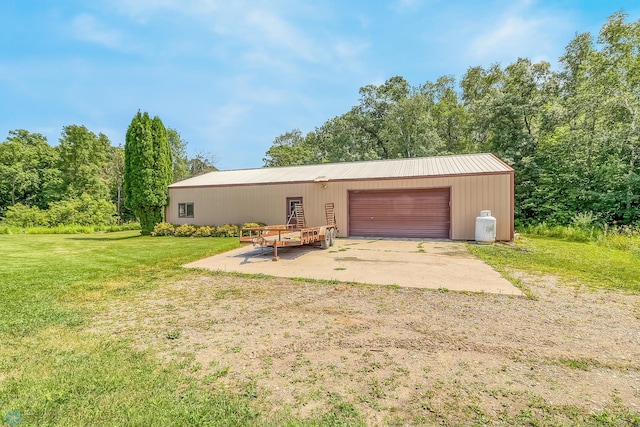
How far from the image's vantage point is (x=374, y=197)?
13.3 m

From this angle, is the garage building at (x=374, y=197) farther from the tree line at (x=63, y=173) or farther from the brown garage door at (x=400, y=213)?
the tree line at (x=63, y=173)

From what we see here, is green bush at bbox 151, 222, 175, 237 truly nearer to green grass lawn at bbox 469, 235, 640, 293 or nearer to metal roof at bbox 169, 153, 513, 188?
metal roof at bbox 169, 153, 513, 188

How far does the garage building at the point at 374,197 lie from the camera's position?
38.0 feet

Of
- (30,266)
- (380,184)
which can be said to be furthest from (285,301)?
(380,184)

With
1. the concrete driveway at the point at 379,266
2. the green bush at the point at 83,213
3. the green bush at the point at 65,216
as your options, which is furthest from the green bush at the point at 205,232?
the green bush at the point at 83,213

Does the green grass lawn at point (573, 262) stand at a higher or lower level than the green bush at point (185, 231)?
lower

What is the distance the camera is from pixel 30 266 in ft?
21.4

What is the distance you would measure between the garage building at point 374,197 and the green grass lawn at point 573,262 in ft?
7.98

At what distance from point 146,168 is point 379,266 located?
14092mm

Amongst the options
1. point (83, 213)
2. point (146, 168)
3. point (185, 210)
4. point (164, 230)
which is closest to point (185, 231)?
point (164, 230)

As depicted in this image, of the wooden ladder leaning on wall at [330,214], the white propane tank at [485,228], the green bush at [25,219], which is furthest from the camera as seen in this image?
the green bush at [25,219]

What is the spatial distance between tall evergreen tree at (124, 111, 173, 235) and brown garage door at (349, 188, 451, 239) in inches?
421

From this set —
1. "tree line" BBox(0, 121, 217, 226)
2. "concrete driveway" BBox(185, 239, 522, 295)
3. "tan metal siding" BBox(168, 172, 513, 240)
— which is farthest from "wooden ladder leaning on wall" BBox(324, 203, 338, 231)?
"tree line" BBox(0, 121, 217, 226)

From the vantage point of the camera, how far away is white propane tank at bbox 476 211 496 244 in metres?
10.7
